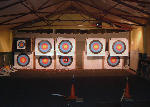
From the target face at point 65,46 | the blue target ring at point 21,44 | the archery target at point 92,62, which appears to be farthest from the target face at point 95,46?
the blue target ring at point 21,44

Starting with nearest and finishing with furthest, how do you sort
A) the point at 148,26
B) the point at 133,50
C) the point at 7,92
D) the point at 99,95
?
the point at 99,95 < the point at 7,92 < the point at 148,26 < the point at 133,50

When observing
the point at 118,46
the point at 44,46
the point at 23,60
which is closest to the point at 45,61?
the point at 44,46

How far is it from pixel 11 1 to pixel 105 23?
6.31 metres

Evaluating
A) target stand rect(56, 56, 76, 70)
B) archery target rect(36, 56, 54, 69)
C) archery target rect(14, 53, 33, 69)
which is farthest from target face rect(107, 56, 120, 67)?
archery target rect(14, 53, 33, 69)

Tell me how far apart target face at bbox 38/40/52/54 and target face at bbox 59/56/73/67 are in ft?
3.06

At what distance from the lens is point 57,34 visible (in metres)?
11.6

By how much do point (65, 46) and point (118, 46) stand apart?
3140 millimetres

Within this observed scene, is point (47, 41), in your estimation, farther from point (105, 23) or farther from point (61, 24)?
point (105, 23)

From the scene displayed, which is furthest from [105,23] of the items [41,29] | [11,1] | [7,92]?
[7,92]

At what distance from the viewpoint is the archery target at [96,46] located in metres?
11.4

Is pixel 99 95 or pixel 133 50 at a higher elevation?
pixel 133 50

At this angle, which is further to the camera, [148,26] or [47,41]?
[47,41]

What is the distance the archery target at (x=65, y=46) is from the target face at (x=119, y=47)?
2.44 m

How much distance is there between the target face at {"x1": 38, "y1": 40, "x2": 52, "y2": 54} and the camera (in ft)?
37.7
